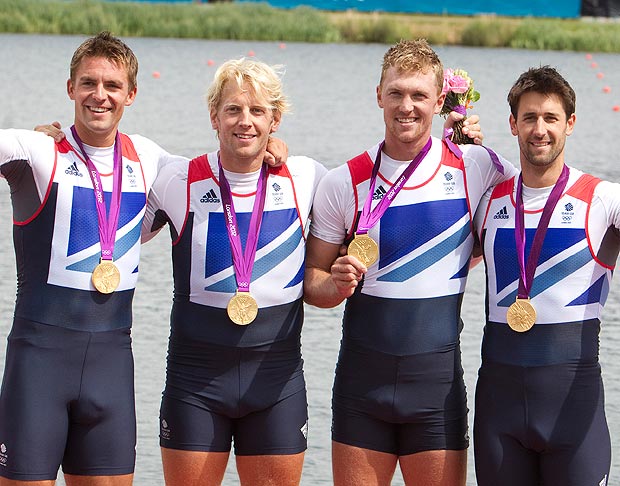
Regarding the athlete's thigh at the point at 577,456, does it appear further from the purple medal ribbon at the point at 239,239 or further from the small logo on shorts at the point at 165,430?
the small logo on shorts at the point at 165,430

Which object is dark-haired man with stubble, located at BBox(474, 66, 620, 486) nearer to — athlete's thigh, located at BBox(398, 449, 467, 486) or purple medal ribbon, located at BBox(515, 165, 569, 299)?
purple medal ribbon, located at BBox(515, 165, 569, 299)

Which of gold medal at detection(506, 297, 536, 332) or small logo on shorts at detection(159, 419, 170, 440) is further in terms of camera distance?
small logo on shorts at detection(159, 419, 170, 440)

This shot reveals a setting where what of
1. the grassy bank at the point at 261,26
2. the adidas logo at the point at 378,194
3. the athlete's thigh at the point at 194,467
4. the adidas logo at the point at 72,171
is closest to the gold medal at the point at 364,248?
the adidas logo at the point at 378,194

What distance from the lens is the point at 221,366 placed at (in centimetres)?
521

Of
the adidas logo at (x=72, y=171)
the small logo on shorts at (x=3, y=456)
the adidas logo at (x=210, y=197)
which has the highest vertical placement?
the adidas logo at (x=72, y=171)

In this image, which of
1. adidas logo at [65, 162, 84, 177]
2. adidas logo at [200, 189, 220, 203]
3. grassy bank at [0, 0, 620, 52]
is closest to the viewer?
adidas logo at [65, 162, 84, 177]

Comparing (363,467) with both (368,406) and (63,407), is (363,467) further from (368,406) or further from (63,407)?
(63,407)

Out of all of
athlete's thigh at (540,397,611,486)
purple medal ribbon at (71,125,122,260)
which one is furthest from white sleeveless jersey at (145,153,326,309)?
athlete's thigh at (540,397,611,486)

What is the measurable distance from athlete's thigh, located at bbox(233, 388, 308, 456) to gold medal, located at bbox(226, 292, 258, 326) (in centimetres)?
40

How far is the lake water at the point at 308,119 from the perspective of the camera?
9.17m

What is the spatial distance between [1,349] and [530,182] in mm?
5781

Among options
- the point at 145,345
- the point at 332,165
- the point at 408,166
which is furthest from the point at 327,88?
the point at 408,166

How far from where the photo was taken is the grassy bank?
42.8 m

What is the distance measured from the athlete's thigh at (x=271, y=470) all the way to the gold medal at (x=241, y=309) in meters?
0.60
